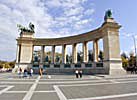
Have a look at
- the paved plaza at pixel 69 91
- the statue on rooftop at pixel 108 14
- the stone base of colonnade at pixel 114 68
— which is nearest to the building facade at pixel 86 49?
the stone base of colonnade at pixel 114 68

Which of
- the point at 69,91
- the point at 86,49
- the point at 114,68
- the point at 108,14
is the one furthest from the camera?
the point at 86,49

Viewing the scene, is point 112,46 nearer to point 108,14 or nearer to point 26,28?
point 108,14

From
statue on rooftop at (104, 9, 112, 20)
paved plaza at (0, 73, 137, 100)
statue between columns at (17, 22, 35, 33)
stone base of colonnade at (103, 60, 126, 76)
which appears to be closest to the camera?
paved plaza at (0, 73, 137, 100)

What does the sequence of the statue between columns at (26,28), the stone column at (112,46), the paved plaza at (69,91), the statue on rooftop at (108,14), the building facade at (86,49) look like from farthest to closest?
1. the statue between columns at (26,28)
2. the statue on rooftop at (108,14)
3. the building facade at (86,49)
4. the stone column at (112,46)
5. the paved plaza at (69,91)

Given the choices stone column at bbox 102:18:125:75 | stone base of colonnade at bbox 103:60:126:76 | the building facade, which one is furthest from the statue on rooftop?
stone base of colonnade at bbox 103:60:126:76

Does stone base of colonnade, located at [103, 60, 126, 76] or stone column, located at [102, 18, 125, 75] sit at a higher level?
stone column, located at [102, 18, 125, 75]

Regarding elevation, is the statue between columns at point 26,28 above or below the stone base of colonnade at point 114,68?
above

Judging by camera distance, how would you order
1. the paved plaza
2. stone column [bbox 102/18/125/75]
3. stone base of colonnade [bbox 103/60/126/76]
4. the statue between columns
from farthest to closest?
the statue between columns, stone column [bbox 102/18/125/75], stone base of colonnade [bbox 103/60/126/76], the paved plaza

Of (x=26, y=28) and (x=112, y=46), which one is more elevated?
(x=26, y=28)

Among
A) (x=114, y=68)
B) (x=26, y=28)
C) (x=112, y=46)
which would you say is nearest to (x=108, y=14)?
(x=112, y=46)

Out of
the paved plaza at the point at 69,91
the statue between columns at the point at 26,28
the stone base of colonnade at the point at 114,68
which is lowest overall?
the paved plaza at the point at 69,91

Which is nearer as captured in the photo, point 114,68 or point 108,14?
point 114,68

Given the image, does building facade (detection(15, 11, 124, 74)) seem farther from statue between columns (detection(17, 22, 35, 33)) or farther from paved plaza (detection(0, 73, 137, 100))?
paved plaza (detection(0, 73, 137, 100))

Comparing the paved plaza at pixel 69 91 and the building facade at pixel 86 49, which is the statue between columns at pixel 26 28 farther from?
the paved plaza at pixel 69 91
